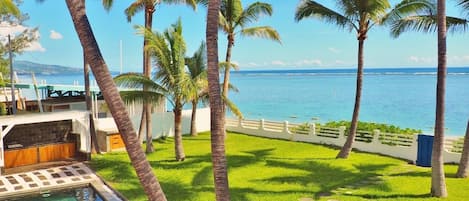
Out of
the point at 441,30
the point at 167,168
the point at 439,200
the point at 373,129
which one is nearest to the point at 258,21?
the point at 373,129

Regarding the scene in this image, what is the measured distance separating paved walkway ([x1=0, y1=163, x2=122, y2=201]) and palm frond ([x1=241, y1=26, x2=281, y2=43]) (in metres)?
8.11

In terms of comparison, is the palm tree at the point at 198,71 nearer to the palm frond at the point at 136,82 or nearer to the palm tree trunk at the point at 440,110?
the palm frond at the point at 136,82

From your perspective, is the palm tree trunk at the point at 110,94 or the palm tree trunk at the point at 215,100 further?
the palm tree trunk at the point at 215,100

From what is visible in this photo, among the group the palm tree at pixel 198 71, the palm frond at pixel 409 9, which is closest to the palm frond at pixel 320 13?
the palm frond at pixel 409 9

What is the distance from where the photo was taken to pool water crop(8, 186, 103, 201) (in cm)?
1002

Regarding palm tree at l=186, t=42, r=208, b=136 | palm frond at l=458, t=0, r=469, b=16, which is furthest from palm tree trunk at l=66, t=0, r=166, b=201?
palm frond at l=458, t=0, r=469, b=16

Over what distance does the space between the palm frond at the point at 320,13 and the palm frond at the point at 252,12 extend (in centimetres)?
370

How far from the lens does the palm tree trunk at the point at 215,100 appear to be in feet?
15.1

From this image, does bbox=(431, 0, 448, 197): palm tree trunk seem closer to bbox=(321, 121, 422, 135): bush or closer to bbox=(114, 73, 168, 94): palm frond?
bbox=(321, 121, 422, 135): bush

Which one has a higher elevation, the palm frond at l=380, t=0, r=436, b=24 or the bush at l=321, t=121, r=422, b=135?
the palm frond at l=380, t=0, r=436, b=24

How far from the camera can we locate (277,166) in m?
11.9

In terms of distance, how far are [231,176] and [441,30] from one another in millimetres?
6168

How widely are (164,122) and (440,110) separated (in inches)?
470

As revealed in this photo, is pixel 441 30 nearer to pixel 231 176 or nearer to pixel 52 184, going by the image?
pixel 231 176
